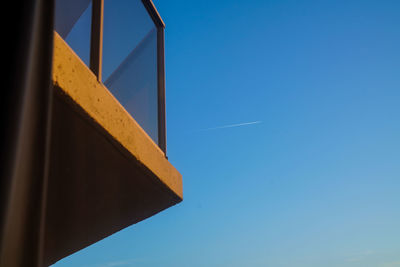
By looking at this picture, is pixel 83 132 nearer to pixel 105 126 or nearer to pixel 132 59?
pixel 105 126

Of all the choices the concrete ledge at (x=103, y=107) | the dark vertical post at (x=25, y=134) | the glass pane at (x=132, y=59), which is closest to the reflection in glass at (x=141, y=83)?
the glass pane at (x=132, y=59)

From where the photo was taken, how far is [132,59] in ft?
10.0

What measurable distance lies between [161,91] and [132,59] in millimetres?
438

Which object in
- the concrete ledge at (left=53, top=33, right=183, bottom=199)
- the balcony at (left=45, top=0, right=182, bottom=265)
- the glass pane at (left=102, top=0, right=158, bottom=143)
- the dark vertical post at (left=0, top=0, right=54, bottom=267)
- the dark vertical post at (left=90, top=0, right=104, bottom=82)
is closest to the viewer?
the dark vertical post at (left=0, top=0, right=54, bottom=267)

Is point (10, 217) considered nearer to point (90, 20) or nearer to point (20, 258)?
point (20, 258)

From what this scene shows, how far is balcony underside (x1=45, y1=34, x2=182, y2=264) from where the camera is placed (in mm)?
1931

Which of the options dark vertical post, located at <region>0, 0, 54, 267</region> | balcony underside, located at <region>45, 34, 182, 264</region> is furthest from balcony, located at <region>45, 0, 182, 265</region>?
dark vertical post, located at <region>0, 0, 54, 267</region>

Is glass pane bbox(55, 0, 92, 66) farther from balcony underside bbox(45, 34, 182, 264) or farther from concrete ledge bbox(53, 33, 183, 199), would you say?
balcony underside bbox(45, 34, 182, 264)

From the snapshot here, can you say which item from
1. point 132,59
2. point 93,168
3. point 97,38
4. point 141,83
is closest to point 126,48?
point 132,59

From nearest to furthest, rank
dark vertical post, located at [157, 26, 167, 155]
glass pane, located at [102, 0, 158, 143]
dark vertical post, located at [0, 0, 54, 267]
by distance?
dark vertical post, located at [0, 0, 54, 267]
glass pane, located at [102, 0, 158, 143]
dark vertical post, located at [157, 26, 167, 155]

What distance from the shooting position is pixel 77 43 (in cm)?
272

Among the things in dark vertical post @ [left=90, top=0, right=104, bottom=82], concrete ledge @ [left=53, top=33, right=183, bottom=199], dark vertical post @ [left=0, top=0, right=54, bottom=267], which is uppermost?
dark vertical post @ [left=90, top=0, right=104, bottom=82]

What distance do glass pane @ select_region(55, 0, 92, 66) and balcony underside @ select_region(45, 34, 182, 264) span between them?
52 centimetres

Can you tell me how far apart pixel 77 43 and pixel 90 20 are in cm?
23
